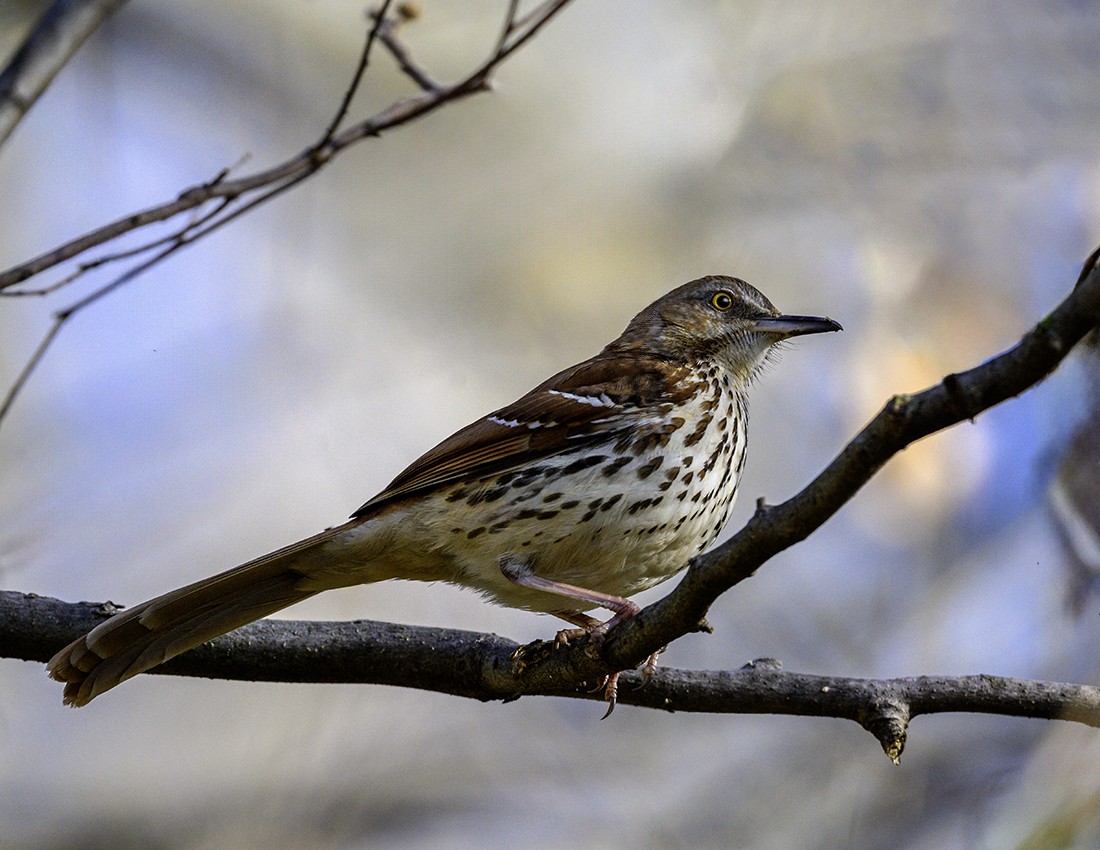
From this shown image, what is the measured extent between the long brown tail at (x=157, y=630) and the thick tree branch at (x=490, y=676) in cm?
6

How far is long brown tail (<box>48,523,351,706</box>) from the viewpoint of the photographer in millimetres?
3385

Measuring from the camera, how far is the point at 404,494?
397 cm

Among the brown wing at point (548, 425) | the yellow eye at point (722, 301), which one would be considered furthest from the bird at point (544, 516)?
the yellow eye at point (722, 301)

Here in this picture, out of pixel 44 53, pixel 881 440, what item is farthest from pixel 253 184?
pixel 881 440

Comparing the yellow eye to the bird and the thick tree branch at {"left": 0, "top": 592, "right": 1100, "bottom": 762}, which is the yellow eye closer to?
the bird

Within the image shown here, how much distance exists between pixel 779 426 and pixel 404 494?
4681 millimetres

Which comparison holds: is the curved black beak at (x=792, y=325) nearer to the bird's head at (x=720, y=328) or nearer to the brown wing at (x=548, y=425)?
the bird's head at (x=720, y=328)

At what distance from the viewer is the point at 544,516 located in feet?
12.6

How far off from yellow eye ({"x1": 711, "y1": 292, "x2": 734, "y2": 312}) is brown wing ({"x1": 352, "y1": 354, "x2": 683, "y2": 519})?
631mm

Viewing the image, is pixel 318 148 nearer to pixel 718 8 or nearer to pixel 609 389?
pixel 609 389

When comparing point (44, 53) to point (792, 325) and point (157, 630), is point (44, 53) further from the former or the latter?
point (792, 325)

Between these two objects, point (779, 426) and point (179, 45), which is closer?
point (779, 426)

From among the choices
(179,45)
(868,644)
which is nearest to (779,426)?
(868,644)

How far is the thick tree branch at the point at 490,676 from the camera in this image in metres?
3.18
